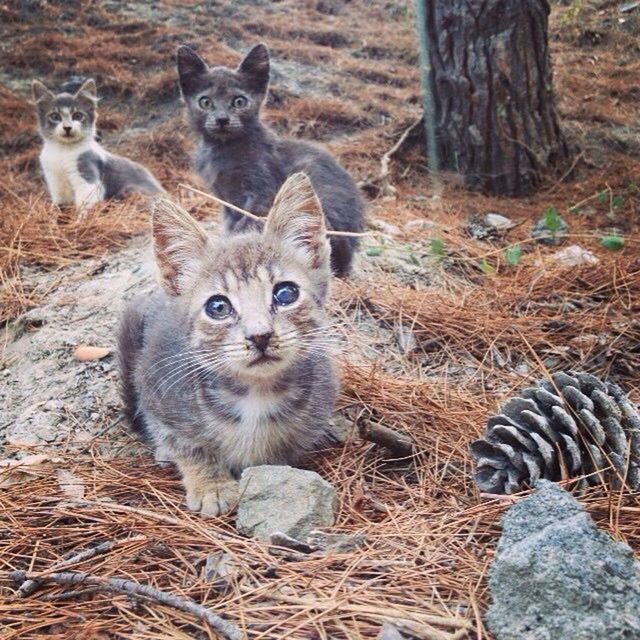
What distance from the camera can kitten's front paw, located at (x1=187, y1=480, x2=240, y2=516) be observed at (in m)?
2.29

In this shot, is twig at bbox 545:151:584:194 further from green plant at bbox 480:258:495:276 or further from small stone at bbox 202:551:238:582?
small stone at bbox 202:551:238:582

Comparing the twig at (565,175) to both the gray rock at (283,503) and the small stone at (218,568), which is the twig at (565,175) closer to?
the gray rock at (283,503)

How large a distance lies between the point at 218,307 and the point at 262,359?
31 cm

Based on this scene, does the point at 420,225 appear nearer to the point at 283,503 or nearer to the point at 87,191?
the point at 87,191

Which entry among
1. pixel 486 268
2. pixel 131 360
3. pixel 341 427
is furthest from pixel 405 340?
pixel 131 360

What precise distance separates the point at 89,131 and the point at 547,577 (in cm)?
612

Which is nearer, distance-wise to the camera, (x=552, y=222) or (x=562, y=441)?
(x=562, y=441)

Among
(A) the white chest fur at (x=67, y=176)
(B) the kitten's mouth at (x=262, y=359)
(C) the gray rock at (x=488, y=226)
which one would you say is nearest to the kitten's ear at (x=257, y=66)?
(A) the white chest fur at (x=67, y=176)

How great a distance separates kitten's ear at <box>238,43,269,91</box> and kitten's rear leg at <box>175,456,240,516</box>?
340cm

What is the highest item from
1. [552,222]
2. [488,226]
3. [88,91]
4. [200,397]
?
[88,91]

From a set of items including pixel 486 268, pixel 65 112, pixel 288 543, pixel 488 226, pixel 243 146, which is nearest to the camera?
pixel 288 543

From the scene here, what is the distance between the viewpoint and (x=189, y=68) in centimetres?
512

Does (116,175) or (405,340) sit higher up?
(116,175)

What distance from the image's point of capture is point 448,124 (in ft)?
18.9
